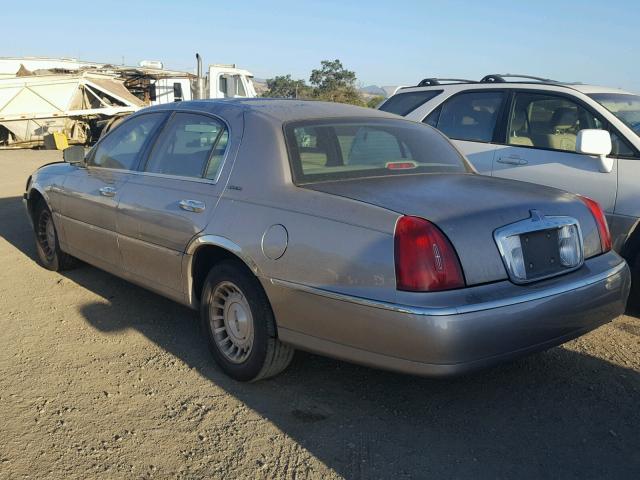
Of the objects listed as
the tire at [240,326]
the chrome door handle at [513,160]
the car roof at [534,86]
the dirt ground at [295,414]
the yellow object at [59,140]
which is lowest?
the yellow object at [59,140]

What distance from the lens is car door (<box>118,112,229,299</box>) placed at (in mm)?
3881

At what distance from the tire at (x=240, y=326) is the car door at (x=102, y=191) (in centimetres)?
122

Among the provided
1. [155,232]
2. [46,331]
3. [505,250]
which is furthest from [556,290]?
[46,331]

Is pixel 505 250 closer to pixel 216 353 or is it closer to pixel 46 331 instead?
pixel 216 353

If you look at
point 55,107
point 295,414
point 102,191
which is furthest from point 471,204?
point 55,107

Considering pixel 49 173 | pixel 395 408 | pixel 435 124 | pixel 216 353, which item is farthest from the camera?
pixel 435 124

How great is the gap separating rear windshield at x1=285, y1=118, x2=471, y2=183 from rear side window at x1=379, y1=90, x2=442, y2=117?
Result: 2.28m

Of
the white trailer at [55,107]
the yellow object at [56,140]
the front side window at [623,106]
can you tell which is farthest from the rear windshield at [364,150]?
the white trailer at [55,107]

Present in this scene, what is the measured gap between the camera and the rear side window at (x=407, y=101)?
6.64 meters

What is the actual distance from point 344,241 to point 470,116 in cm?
361

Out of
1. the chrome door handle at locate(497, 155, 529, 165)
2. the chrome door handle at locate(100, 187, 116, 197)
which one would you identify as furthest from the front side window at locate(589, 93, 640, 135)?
the chrome door handle at locate(100, 187, 116, 197)

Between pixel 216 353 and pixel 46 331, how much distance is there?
1518mm

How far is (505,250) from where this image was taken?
→ 2990mm

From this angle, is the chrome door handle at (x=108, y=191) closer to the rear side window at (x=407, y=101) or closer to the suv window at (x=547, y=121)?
the rear side window at (x=407, y=101)
